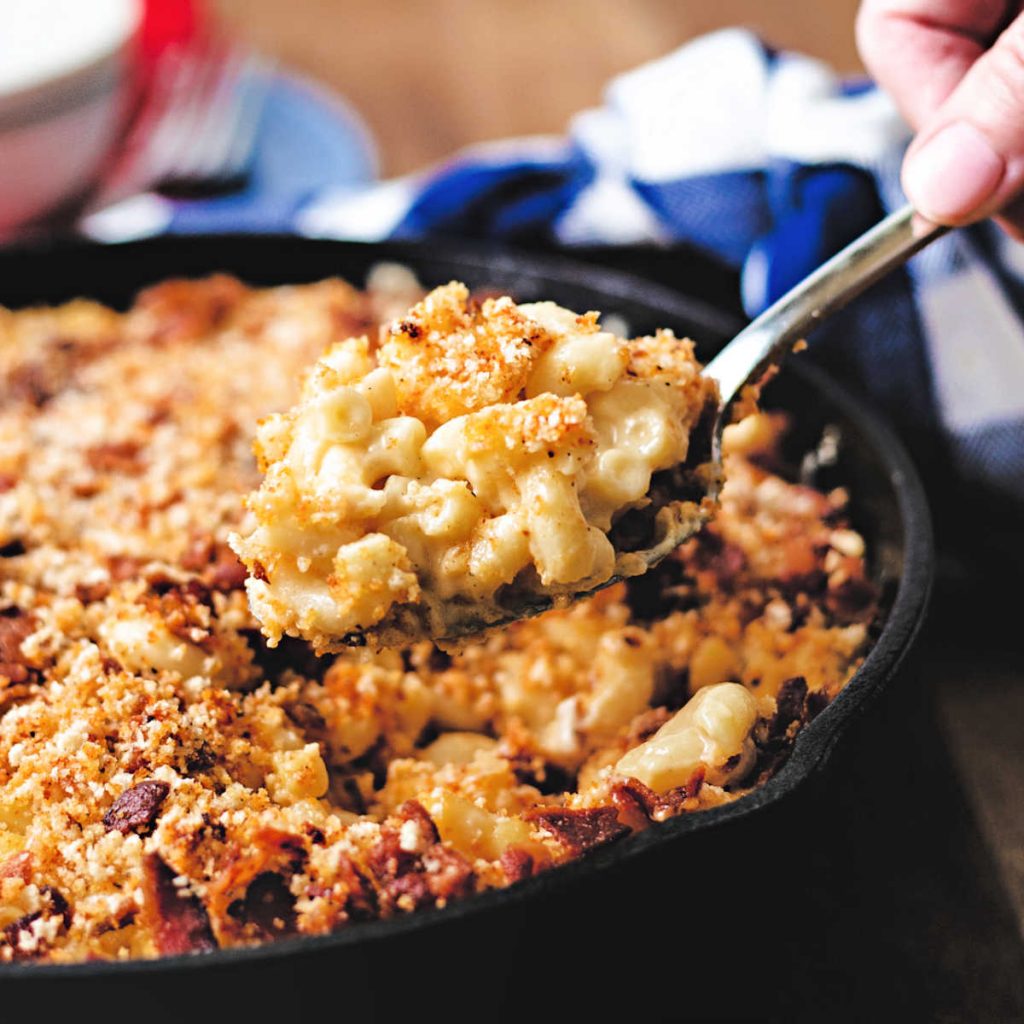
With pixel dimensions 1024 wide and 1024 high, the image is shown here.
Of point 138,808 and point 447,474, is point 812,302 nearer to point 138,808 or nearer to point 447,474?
point 447,474

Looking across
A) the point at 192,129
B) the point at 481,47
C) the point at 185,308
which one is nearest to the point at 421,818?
the point at 185,308

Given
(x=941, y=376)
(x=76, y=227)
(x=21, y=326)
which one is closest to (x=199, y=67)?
(x=76, y=227)

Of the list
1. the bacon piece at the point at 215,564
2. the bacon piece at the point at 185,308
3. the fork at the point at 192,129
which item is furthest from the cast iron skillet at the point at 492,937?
the fork at the point at 192,129

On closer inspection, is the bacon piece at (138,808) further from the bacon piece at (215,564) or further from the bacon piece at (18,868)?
the bacon piece at (215,564)

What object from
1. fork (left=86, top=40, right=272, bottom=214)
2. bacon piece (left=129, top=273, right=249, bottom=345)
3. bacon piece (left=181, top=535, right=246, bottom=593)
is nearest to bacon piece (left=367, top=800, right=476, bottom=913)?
bacon piece (left=181, top=535, right=246, bottom=593)

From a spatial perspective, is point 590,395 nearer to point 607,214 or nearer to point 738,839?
point 738,839

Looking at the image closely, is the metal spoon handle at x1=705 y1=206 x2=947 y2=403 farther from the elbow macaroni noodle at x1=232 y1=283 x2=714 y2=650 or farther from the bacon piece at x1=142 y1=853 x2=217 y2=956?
the bacon piece at x1=142 y1=853 x2=217 y2=956
